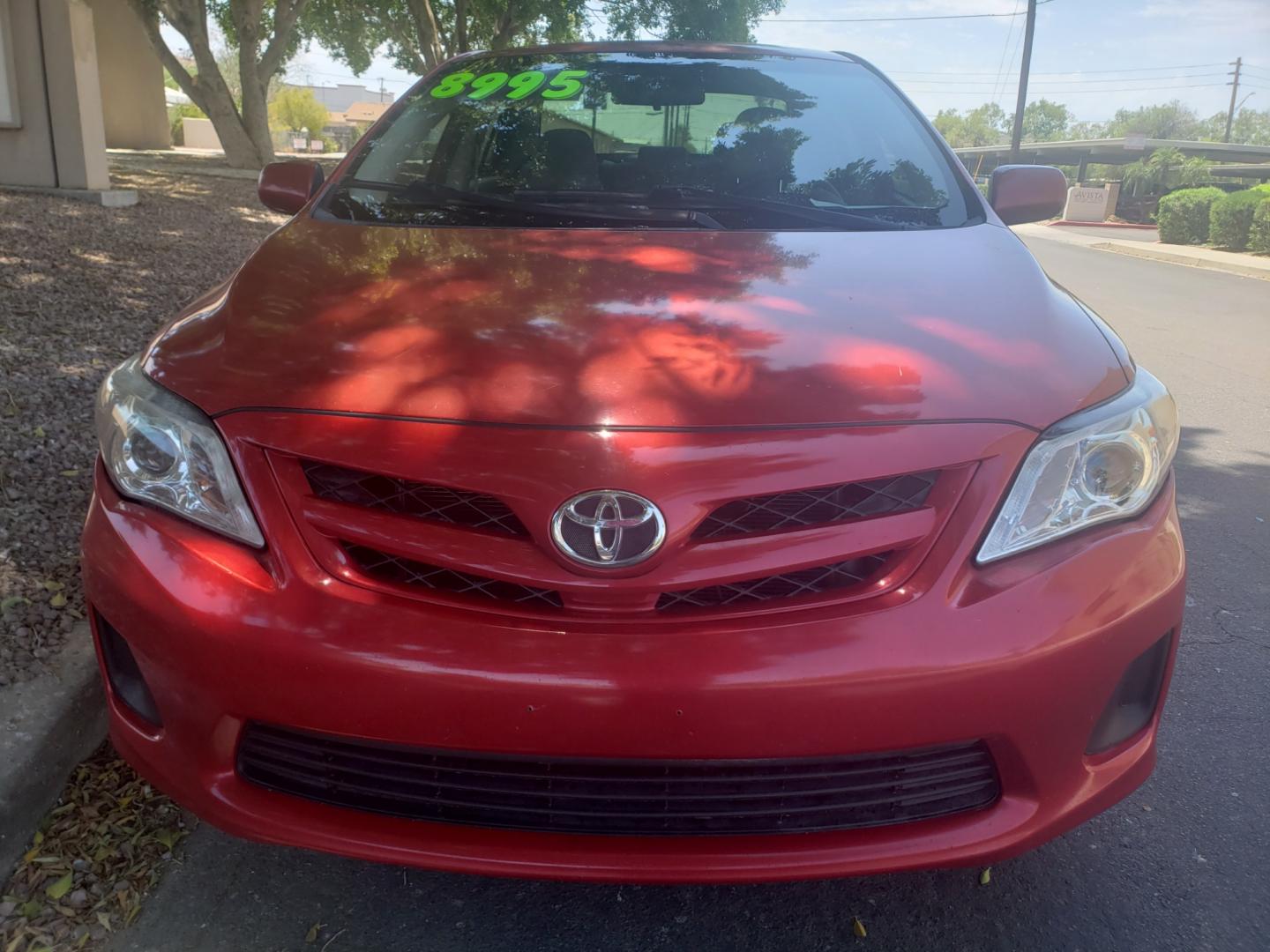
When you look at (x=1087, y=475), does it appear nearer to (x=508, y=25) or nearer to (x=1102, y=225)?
(x=508, y=25)

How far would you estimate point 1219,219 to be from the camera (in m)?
21.9

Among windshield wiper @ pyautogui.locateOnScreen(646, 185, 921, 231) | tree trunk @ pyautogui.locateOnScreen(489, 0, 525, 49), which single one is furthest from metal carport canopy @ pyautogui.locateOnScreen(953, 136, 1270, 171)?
windshield wiper @ pyautogui.locateOnScreen(646, 185, 921, 231)

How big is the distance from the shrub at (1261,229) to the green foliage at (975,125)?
99.8m

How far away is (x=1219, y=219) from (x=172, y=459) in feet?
81.0

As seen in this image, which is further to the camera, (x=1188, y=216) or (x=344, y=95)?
(x=344, y=95)

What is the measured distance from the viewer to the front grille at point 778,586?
158cm

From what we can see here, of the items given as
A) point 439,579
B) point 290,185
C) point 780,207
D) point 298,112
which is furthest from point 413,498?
point 298,112

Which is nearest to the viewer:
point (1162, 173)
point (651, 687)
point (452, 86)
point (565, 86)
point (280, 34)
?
point (651, 687)

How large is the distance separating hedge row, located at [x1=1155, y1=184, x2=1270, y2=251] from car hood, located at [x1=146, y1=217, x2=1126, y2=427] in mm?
21715

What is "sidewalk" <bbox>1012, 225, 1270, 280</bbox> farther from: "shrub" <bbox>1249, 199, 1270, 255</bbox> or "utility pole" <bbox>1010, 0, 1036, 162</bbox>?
"utility pole" <bbox>1010, 0, 1036, 162</bbox>

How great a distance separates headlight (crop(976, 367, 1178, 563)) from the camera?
1649 millimetres

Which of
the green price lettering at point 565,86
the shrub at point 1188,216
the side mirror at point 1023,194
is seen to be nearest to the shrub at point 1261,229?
the shrub at point 1188,216

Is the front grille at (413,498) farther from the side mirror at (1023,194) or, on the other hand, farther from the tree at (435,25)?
the tree at (435,25)

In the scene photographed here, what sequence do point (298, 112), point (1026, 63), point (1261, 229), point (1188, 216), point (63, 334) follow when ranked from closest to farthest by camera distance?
point (63, 334), point (1261, 229), point (1188, 216), point (1026, 63), point (298, 112)
